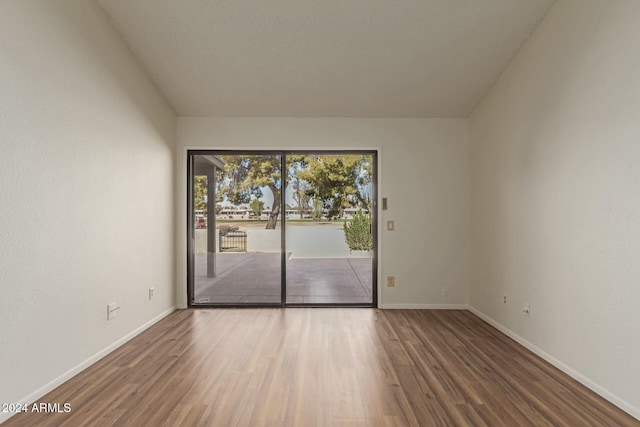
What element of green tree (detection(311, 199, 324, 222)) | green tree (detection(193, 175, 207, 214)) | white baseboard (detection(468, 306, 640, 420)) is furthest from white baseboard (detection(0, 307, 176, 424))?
white baseboard (detection(468, 306, 640, 420))

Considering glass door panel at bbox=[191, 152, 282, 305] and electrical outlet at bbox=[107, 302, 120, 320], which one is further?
glass door panel at bbox=[191, 152, 282, 305]

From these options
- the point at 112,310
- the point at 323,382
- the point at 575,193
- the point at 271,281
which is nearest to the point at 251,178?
the point at 271,281

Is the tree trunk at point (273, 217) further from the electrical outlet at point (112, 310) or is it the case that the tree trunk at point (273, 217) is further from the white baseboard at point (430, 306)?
the electrical outlet at point (112, 310)

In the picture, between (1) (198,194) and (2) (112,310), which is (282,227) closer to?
(1) (198,194)

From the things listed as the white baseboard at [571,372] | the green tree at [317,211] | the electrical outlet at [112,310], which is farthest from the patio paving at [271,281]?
the white baseboard at [571,372]

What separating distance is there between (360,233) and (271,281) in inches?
50.2

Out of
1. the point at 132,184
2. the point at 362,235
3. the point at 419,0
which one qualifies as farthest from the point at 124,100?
the point at 362,235

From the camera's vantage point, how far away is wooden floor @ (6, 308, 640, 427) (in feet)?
6.59

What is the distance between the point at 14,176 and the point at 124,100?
140cm

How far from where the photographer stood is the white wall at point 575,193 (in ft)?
7.08

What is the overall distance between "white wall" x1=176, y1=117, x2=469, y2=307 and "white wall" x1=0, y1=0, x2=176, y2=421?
0.93 m

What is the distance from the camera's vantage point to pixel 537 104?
9.94ft

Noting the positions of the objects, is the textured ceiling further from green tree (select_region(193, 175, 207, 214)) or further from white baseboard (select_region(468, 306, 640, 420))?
white baseboard (select_region(468, 306, 640, 420))

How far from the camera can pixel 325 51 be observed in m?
3.37
